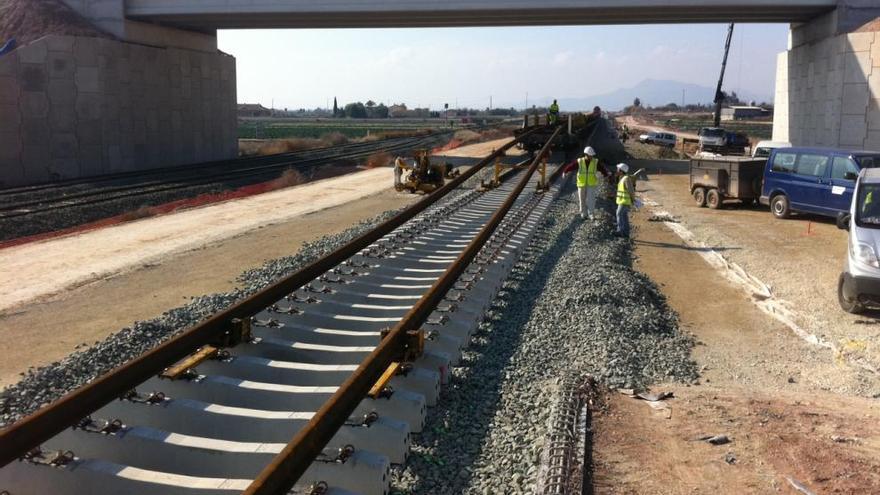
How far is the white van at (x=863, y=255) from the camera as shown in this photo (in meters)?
8.73

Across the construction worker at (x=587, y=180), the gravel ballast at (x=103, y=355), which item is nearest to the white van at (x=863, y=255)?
the construction worker at (x=587, y=180)

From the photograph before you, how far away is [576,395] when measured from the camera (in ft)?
19.0

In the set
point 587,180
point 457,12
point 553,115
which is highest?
point 457,12

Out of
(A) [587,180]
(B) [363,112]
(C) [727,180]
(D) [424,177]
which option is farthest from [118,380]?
(B) [363,112]

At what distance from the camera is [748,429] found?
5496mm

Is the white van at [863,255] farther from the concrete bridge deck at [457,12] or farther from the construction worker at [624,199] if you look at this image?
the concrete bridge deck at [457,12]

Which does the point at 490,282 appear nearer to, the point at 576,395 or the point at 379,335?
the point at 379,335

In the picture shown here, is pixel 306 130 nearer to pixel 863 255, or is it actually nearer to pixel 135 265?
pixel 135 265

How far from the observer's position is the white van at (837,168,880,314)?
8.73 metres

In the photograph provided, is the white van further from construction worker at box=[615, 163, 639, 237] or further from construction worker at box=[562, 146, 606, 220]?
construction worker at box=[562, 146, 606, 220]

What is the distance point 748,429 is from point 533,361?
78.5 inches

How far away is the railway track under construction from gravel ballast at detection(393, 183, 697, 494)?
235 millimetres

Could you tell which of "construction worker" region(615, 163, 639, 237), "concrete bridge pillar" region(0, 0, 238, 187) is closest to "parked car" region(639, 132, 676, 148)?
"concrete bridge pillar" region(0, 0, 238, 187)

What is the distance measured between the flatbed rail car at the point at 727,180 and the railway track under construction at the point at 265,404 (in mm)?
13975
